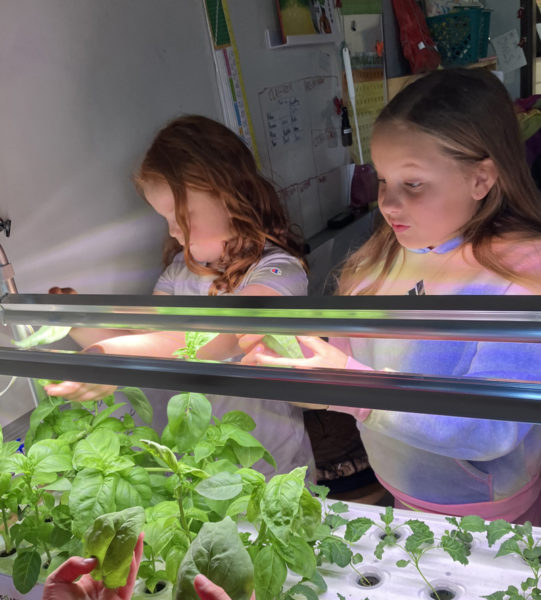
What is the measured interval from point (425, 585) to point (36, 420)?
0.47 meters

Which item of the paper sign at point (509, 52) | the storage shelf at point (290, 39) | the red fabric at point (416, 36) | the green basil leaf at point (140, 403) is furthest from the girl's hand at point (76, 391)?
the red fabric at point (416, 36)

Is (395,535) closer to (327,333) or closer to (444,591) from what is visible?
(444,591)

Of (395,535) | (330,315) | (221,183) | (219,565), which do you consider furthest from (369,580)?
(221,183)

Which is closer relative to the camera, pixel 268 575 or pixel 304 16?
pixel 268 575

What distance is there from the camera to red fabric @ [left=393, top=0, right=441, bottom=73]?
6.75 feet

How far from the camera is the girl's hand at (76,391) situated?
0.69 m

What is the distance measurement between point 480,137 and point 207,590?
0.65 m

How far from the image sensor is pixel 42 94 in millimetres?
1183

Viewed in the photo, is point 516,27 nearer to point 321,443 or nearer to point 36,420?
point 321,443

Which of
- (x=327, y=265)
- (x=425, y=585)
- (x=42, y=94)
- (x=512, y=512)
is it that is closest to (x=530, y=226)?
(x=512, y=512)

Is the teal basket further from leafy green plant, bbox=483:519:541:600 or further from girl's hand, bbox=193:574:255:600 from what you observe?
girl's hand, bbox=193:574:255:600

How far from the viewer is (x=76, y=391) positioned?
710mm

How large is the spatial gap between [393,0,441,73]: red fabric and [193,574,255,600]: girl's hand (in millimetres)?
1946

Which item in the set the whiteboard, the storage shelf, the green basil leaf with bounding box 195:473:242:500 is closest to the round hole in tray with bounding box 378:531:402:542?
the green basil leaf with bounding box 195:473:242:500
